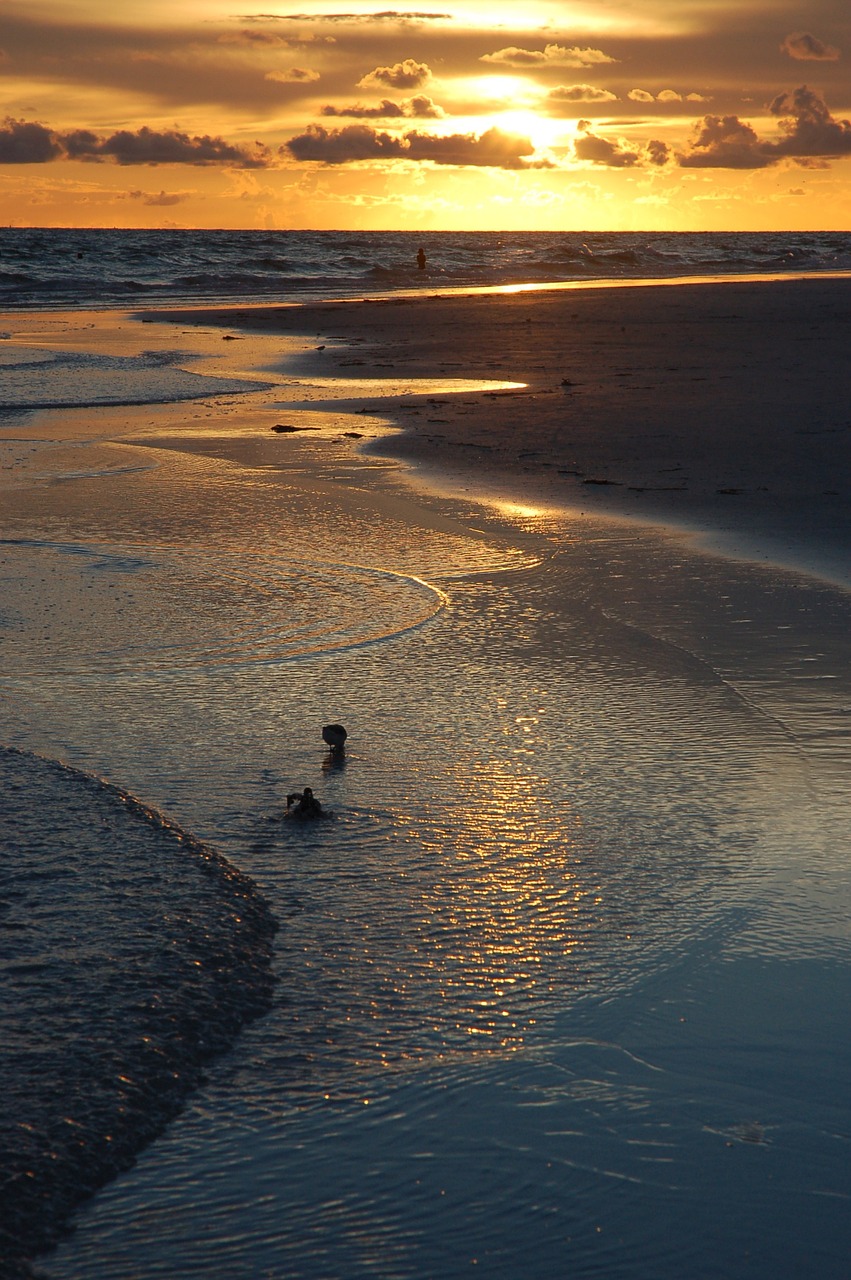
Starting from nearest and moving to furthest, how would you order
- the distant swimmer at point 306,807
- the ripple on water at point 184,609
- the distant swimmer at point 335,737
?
the distant swimmer at point 306,807, the distant swimmer at point 335,737, the ripple on water at point 184,609

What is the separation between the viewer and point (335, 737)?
12.4 feet

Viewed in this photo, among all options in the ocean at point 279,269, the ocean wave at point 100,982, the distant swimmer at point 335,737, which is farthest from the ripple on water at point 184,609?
the ocean at point 279,269

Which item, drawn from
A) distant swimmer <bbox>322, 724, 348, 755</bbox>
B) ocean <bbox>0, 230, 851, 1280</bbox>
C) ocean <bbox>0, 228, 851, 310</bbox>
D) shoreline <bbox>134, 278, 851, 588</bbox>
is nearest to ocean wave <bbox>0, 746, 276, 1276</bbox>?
ocean <bbox>0, 230, 851, 1280</bbox>

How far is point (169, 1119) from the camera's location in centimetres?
221

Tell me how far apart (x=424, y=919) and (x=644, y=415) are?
9.16m

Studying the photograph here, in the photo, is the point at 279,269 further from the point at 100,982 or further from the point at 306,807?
the point at 100,982

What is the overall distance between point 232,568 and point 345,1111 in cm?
425

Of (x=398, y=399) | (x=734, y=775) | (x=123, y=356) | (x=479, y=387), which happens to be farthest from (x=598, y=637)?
Answer: (x=123, y=356)

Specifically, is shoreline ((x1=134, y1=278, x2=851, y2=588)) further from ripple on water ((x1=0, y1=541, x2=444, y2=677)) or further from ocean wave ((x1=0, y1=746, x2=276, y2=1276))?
ocean wave ((x1=0, y1=746, x2=276, y2=1276))

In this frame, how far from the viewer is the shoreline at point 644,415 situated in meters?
7.73

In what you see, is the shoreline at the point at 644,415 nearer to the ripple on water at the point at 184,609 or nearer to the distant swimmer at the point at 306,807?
the ripple on water at the point at 184,609

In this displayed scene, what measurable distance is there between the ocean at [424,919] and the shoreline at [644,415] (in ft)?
4.65

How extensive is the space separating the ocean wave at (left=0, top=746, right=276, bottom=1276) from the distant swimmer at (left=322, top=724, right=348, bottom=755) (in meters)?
0.60

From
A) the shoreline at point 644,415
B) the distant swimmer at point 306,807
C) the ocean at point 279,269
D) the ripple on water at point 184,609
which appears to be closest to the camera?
the distant swimmer at point 306,807
